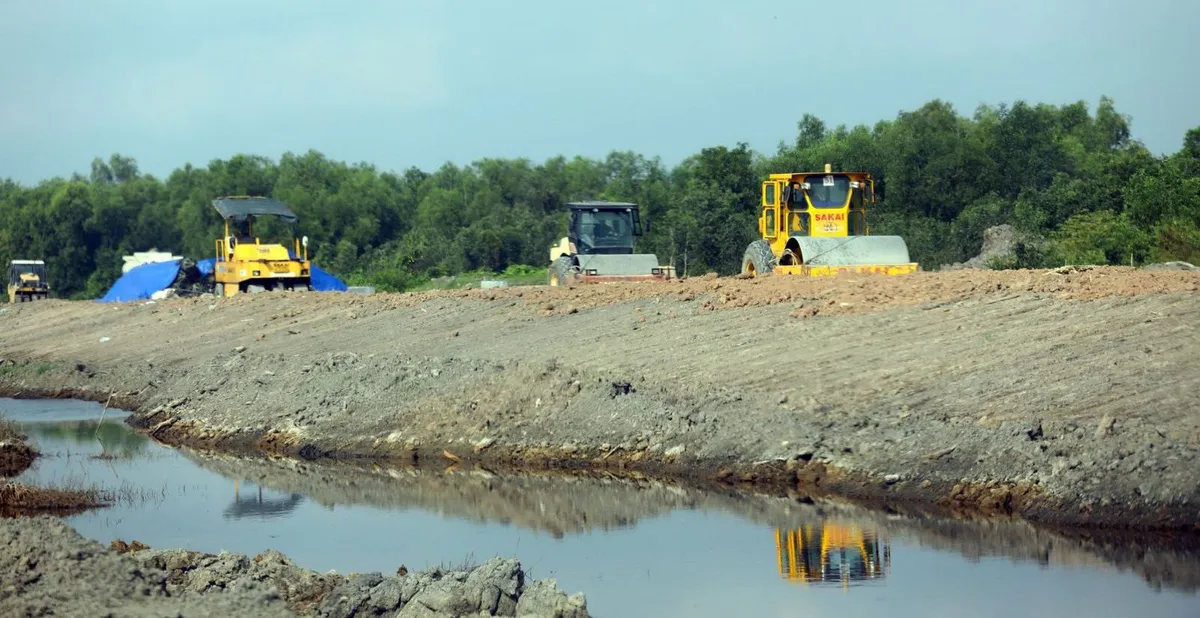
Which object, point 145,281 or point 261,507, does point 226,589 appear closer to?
point 261,507

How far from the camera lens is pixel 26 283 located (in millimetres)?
62031

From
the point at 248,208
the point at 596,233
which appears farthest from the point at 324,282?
the point at 596,233

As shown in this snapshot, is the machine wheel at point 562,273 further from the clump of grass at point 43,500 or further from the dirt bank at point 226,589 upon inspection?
the dirt bank at point 226,589

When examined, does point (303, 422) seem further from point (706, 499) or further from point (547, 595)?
point (547, 595)

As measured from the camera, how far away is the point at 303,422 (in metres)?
21.1

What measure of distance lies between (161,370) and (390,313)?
4.76 meters

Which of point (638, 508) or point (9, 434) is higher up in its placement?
point (9, 434)

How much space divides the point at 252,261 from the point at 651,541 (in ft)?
101

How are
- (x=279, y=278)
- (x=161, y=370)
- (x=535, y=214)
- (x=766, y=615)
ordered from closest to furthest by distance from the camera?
(x=766, y=615)
(x=161, y=370)
(x=279, y=278)
(x=535, y=214)

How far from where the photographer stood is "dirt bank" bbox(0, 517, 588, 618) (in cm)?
984

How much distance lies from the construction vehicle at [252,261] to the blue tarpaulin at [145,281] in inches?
257

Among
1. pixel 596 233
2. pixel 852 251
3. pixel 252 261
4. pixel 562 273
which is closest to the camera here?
pixel 852 251

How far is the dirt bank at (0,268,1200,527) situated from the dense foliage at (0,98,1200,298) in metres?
15.7

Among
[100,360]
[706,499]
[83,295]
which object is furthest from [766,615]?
[83,295]
